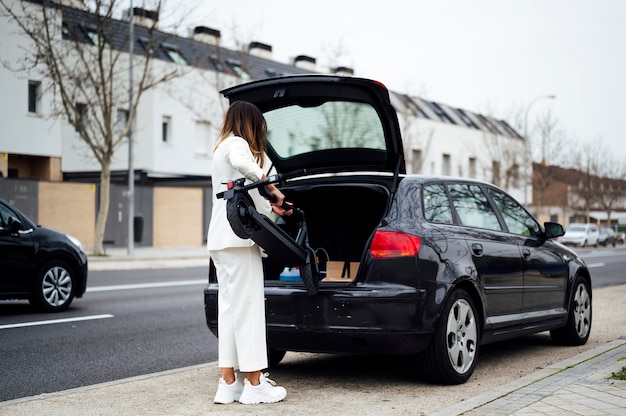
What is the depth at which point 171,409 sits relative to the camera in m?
5.52

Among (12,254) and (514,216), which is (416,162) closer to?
(12,254)

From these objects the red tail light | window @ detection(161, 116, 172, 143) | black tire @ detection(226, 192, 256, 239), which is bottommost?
the red tail light

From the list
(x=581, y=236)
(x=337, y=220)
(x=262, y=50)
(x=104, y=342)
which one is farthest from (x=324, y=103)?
(x=581, y=236)

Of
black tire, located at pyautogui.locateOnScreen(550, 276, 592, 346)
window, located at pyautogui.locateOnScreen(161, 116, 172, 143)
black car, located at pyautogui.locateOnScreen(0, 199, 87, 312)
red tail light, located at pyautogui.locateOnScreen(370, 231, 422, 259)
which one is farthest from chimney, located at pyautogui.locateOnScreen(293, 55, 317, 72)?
red tail light, located at pyautogui.locateOnScreen(370, 231, 422, 259)

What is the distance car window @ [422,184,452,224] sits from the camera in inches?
256

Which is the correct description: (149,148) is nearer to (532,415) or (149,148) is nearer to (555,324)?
(555,324)

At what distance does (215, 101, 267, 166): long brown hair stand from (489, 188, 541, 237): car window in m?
2.70

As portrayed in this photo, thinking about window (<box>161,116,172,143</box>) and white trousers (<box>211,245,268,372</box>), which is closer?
white trousers (<box>211,245,268,372</box>)

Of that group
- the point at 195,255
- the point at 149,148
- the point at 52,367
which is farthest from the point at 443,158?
the point at 52,367

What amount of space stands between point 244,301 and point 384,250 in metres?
1.11

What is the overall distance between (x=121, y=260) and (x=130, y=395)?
19.6 metres

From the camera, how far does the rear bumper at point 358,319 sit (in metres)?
5.88

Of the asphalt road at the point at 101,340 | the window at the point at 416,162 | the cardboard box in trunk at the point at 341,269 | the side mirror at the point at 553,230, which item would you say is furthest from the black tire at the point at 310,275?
the window at the point at 416,162

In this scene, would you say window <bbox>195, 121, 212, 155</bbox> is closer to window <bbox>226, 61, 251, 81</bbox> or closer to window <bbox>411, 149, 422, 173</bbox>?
window <bbox>226, 61, 251, 81</bbox>
